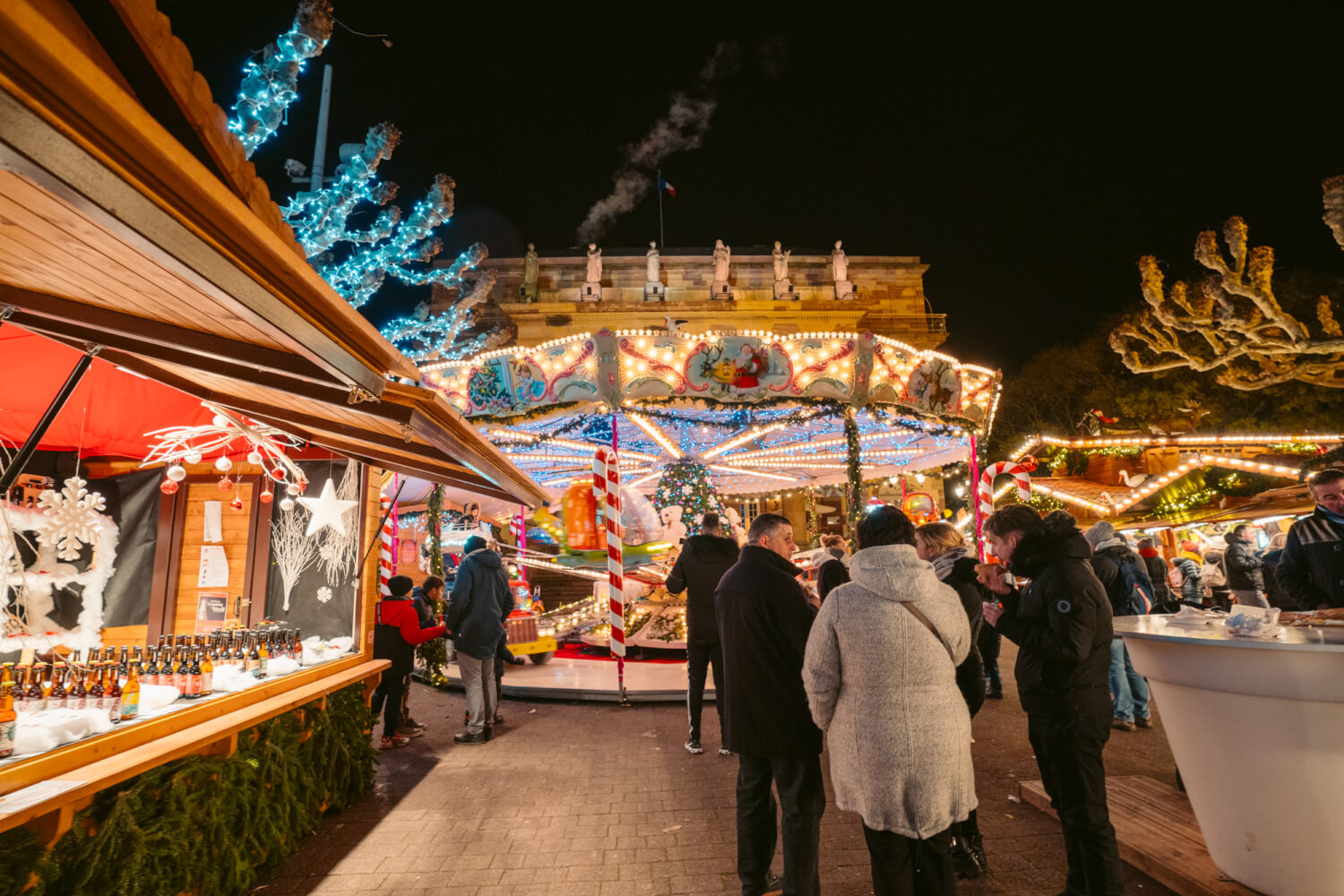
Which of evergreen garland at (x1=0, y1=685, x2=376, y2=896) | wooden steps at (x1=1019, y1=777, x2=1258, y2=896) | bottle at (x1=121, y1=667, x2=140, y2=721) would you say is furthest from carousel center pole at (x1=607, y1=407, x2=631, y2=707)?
bottle at (x1=121, y1=667, x2=140, y2=721)

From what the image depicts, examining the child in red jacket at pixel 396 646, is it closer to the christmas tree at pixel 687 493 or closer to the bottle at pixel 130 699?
the bottle at pixel 130 699

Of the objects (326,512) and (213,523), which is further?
(213,523)

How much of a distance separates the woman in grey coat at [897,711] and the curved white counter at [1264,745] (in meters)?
1.20

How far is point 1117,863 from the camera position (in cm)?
271

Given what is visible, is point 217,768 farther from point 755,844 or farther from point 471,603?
point 471,603

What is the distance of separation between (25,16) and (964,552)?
3960mm

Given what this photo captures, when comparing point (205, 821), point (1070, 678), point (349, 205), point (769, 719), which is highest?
point (349, 205)

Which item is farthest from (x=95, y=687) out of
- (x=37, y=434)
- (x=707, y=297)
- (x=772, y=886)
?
(x=707, y=297)

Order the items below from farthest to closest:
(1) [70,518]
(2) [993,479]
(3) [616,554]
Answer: (2) [993,479] → (3) [616,554] → (1) [70,518]

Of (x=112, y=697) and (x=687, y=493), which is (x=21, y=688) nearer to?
(x=112, y=697)

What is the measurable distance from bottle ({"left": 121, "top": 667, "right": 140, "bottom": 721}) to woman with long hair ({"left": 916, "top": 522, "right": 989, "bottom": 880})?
366 centimetres

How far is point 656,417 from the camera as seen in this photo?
29.3 ft

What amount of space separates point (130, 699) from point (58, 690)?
0.36m

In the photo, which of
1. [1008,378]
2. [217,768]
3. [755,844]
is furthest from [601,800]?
[1008,378]
